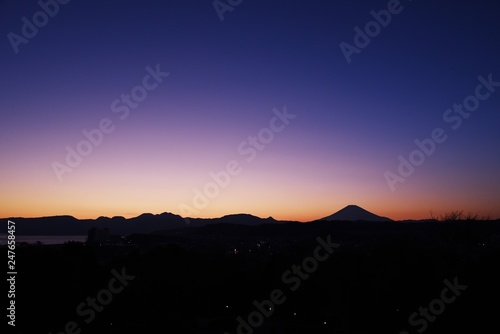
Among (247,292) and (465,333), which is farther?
(247,292)

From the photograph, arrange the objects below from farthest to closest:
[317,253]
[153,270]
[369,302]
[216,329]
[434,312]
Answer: [317,253] < [153,270] < [369,302] < [216,329] < [434,312]

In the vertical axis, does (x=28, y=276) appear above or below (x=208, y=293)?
above

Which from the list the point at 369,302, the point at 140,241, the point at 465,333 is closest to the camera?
the point at 465,333

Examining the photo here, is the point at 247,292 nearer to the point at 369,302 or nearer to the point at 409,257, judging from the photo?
the point at 369,302

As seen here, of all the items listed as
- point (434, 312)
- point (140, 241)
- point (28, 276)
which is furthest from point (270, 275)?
point (140, 241)

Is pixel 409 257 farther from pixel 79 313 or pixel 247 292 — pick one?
pixel 79 313

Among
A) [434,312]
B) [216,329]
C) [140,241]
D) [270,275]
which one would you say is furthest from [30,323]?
[140,241]

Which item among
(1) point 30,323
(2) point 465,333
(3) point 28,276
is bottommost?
(2) point 465,333
